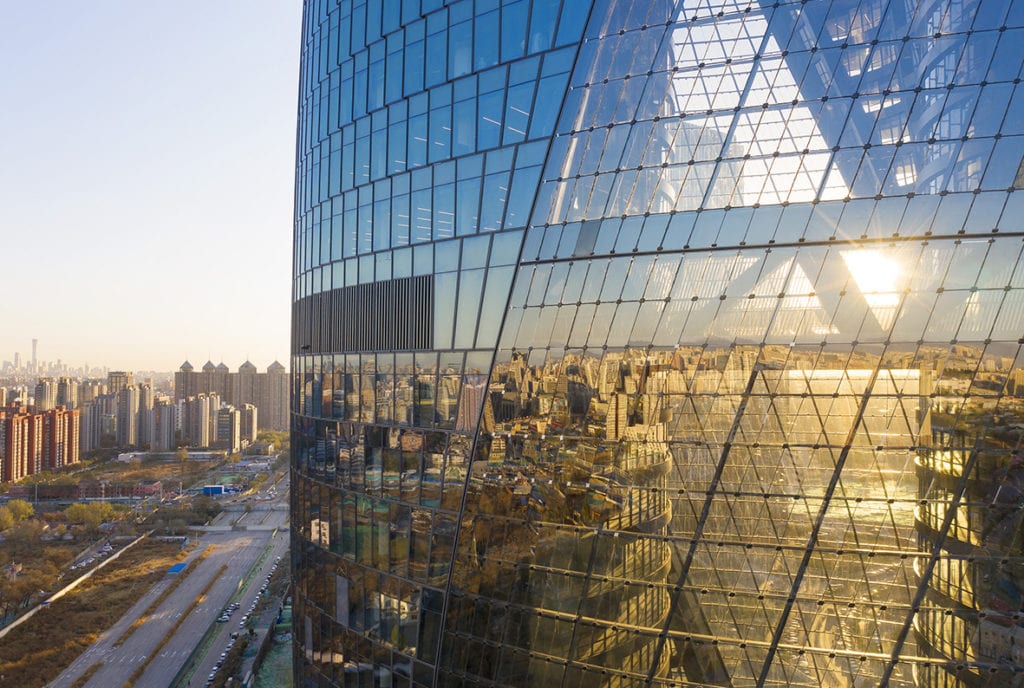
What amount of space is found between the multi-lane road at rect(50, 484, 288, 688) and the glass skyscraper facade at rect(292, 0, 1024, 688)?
33.8m

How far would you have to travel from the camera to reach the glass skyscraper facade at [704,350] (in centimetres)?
1348

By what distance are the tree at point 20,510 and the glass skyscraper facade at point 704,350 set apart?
82.8 metres

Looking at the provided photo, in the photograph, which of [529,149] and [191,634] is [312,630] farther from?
[191,634]

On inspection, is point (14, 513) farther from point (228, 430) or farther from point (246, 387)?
point (246, 387)

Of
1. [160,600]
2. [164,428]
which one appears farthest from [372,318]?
[164,428]

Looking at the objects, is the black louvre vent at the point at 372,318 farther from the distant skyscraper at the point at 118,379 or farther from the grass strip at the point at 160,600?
the distant skyscraper at the point at 118,379

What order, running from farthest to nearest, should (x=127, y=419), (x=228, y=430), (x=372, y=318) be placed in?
(x=228, y=430) < (x=127, y=419) < (x=372, y=318)

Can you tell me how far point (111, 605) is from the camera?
5903cm

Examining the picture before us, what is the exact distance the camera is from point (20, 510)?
82500 mm

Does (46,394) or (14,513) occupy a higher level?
(46,394)

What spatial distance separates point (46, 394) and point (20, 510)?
79100mm

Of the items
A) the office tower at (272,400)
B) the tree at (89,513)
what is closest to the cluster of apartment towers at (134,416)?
the office tower at (272,400)

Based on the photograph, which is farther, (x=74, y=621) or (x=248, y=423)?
(x=248, y=423)

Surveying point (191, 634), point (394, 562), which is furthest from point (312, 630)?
point (191, 634)
